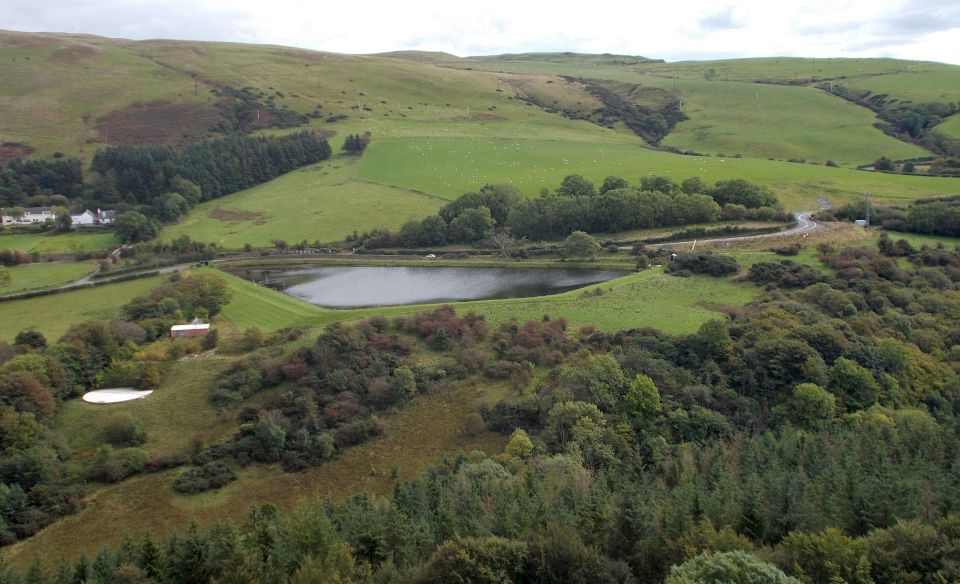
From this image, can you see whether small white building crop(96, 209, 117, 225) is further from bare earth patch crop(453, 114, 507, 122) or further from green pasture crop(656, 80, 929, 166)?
green pasture crop(656, 80, 929, 166)

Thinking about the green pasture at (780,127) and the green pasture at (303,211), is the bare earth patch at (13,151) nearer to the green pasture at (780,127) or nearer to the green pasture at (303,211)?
the green pasture at (303,211)

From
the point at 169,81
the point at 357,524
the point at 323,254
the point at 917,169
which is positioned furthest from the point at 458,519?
the point at 169,81

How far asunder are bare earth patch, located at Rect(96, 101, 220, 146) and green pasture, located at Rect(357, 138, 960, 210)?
123ft

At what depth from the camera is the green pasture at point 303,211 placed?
88.0 metres

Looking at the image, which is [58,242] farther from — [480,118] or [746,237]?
[480,118]

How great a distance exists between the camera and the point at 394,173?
108 meters

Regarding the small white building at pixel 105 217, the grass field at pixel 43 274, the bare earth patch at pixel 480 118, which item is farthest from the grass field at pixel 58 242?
the bare earth patch at pixel 480 118

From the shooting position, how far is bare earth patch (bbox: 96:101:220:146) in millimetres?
124050

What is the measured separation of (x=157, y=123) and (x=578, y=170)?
275ft

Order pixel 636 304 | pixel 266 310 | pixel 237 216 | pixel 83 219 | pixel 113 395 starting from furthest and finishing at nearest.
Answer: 1. pixel 237 216
2. pixel 83 219
3. pixel 266 310
4. pixel 636 304
5. pixel 113 395

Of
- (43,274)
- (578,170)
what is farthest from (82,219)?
(578,170)

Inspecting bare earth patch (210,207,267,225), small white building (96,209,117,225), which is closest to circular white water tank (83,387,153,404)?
bare earth patch (210,207,267,225)

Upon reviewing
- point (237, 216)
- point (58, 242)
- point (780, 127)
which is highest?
point (780, 127)

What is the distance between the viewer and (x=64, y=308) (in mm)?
59938
